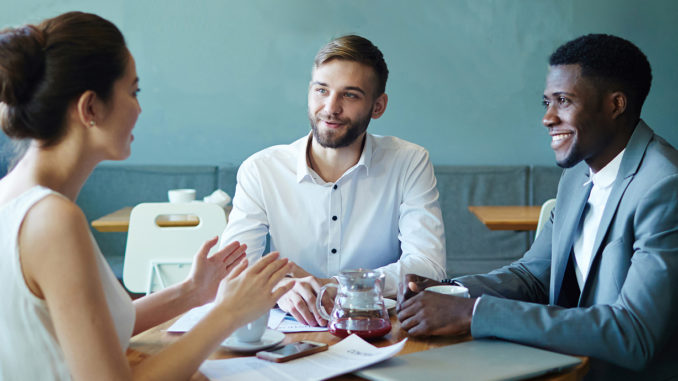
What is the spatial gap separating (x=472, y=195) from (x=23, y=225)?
3439 mm

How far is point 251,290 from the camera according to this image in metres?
1.14

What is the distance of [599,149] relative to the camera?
62.7 inches

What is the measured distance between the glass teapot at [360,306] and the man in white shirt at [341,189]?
0.72 m

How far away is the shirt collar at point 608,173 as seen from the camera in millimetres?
1580

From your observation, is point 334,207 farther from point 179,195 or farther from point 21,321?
point 179,195

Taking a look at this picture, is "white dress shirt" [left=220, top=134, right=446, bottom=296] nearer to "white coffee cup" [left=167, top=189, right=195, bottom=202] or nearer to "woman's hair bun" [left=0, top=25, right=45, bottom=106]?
"woman's hair bun" [left=0, top=25, right=45, bottom=106]

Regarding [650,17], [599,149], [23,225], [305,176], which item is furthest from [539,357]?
A: [650,17]

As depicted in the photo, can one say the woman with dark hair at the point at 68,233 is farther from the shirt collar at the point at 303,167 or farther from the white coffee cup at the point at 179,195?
A: the white coffee cup at the point at 179,195

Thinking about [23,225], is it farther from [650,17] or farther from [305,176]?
[650,17]

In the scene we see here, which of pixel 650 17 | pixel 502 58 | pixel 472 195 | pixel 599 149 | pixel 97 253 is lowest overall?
pixel 472 195

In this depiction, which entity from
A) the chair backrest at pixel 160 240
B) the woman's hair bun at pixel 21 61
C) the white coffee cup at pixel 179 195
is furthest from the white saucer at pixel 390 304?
the white coffee cup at pixel 179 195

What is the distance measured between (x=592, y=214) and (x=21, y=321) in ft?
4.32

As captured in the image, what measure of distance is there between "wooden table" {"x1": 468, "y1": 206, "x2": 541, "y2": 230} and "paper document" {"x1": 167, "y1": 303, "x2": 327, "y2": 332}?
1.90 meters

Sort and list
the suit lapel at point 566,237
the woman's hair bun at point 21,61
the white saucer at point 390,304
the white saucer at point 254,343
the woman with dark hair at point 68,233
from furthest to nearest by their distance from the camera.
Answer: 1. the suit lapel at point 566,237
2. the white saucer at point 390,304
3. the white saucer at point 254,343
4. the woman's hair bun at point 21,61
5. the woman with dark hair at point 68,233
